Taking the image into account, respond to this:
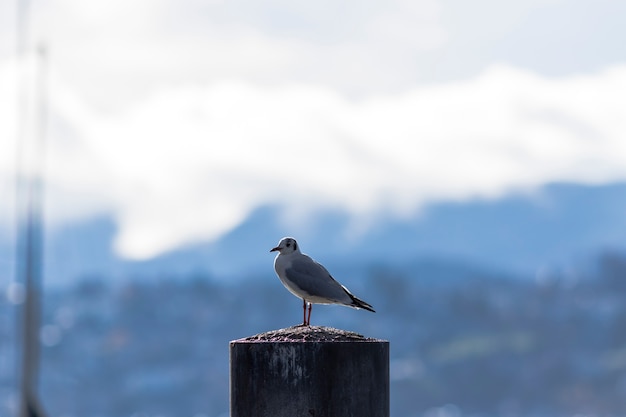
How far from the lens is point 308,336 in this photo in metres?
6.97

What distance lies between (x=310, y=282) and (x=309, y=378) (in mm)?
2130

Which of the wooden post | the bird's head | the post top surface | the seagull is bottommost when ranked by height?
the wooden post

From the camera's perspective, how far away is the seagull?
8648 mm

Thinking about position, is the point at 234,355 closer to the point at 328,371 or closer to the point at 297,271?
the point at 328,371

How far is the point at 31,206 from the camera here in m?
40.7

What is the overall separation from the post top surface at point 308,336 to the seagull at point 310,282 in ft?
4.46

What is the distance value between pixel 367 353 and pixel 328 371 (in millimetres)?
228

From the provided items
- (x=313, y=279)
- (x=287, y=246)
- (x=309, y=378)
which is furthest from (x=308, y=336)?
(x=287, y=246)

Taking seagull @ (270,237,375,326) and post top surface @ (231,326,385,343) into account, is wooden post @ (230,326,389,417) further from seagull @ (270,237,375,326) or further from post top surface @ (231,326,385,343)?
seagull @ (270,237,375,326)

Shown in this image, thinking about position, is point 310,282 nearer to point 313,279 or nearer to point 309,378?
point 313,279

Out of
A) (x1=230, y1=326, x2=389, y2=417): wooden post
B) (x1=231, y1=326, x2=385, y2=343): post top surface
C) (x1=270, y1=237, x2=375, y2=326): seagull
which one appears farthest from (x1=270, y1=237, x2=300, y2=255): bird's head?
(x1=230, y1=326, x2=389, y2=417): wooden post

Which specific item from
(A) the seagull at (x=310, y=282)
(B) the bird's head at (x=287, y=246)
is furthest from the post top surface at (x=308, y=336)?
(B) the bird's head at (x=287, y=246)

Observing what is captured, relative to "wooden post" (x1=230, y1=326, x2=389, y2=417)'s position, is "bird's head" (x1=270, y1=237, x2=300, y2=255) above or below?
above

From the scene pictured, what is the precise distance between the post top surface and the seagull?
1359 mm
